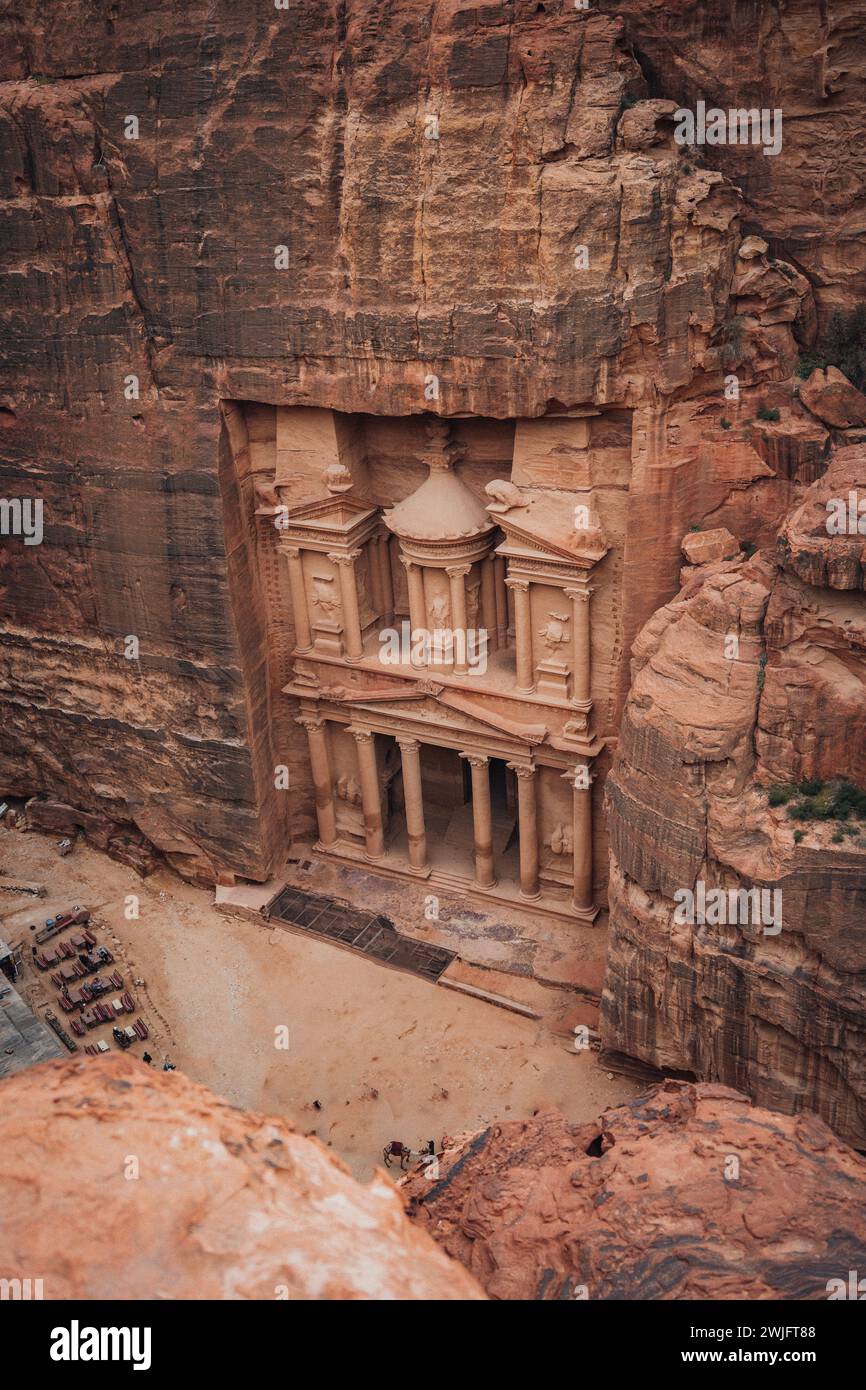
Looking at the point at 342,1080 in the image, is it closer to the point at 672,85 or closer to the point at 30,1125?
the point at 30,1125

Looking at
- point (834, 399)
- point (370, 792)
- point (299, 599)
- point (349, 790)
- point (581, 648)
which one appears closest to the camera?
point (834, 399)

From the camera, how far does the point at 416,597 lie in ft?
87.0

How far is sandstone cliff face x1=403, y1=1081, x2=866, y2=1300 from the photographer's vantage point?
865 centimetres

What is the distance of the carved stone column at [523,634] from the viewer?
979 inches

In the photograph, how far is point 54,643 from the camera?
2925cm

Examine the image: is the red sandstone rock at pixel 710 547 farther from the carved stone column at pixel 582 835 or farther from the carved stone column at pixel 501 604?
the carved stone column at pixel 582 835

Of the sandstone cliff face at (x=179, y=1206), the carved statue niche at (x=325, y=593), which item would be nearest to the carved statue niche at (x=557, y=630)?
the carved statue niche at (x=325, y=593)

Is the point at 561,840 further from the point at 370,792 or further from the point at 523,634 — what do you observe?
the point at 523,634

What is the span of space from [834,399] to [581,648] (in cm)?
649

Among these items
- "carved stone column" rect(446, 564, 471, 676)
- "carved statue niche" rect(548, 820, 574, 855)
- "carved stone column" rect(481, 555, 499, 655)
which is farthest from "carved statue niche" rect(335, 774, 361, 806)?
"carved statue niche" rect(548, 820, 574, 855)

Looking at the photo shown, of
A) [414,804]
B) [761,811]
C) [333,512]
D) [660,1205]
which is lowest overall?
[414,804]

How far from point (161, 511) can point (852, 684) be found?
14.6 m

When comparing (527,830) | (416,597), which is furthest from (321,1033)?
(416,597)

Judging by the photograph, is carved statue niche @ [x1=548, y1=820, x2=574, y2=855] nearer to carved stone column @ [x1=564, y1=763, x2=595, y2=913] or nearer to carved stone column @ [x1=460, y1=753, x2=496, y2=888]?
carved stone column @ [x1=564, y1=763, x2=595, y2=913]
